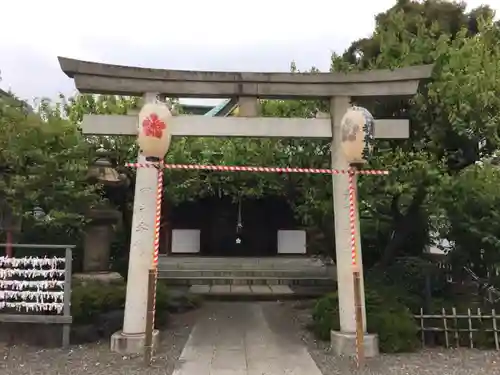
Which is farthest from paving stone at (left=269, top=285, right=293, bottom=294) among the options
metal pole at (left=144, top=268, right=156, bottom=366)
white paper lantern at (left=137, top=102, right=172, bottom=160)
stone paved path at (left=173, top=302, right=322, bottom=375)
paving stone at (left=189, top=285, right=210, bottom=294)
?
white paper lantern at (left=137, top=102, right=172, bottom=160)

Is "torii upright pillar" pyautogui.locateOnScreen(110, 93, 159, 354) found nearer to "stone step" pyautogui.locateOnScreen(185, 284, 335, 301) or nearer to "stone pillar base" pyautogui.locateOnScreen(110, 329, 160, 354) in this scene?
"stone pillar base" pyautogui.locateOnScreen(110, 329, 160, 354)

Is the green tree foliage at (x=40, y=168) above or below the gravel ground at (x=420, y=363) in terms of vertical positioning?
above

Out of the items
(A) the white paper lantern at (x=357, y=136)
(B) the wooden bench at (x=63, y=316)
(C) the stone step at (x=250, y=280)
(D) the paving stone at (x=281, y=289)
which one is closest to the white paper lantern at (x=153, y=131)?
(B) the wooden bench at (x=63, y=316)

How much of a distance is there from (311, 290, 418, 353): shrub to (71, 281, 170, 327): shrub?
321cm

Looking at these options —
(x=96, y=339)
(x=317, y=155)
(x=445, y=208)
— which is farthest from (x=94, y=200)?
(x=445, y=208)

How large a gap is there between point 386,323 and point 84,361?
454 centimetres

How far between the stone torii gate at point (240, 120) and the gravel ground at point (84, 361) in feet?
1.30

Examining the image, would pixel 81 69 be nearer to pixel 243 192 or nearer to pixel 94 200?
pixel 94 200

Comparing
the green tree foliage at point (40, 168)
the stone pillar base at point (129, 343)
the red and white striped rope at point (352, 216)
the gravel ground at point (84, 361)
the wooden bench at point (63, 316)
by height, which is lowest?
the gravel ground at point (84, 361)

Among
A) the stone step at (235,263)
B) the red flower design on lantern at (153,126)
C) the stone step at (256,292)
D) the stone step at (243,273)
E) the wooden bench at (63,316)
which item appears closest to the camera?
the red flower design on lantern at (153,126)

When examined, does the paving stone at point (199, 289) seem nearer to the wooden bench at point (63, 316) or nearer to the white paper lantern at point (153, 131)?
the wooden bench at point (63, 316)

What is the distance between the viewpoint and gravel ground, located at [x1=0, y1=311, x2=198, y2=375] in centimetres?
654

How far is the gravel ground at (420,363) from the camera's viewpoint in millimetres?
6545

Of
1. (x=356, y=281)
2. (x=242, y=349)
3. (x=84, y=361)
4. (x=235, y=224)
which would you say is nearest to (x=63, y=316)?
(x=84, y=361)
